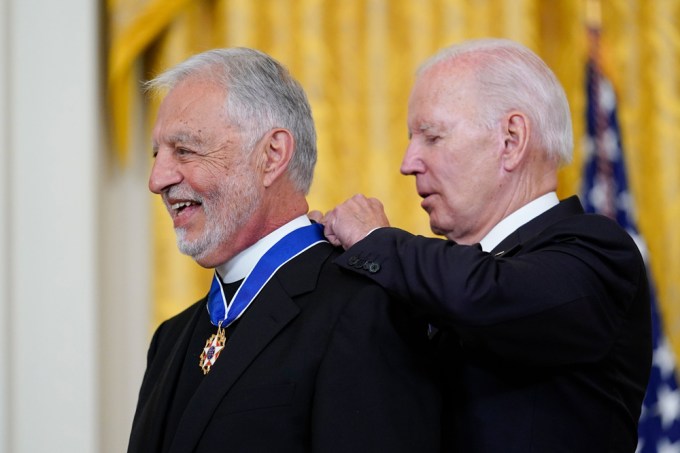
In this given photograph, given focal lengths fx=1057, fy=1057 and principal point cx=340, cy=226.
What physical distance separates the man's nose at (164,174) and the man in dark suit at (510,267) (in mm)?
316

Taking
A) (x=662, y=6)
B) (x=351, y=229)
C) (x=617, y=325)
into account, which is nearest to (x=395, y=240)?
(x=351, y=229)

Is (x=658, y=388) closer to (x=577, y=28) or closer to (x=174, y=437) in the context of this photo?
(x=577, y=28)

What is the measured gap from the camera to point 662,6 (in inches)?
160

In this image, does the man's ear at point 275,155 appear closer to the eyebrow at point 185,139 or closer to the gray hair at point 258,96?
the gray hair at point 258,96

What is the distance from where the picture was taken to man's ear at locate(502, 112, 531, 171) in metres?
2.17

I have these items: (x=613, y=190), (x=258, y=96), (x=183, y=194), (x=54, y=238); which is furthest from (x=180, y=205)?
(x=613, y=190)

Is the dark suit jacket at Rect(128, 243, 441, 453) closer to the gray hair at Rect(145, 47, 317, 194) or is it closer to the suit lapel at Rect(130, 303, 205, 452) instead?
the suit lapel at Rect(130, 303, 205, 452)

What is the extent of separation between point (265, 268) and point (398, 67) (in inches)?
83.0

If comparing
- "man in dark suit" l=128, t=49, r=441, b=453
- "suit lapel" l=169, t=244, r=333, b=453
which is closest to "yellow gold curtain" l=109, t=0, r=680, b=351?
"man in dark suit" l=128, t=49, r=441, b=453

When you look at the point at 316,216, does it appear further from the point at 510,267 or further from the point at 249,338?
the point at 510,267

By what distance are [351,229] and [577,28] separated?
221cm

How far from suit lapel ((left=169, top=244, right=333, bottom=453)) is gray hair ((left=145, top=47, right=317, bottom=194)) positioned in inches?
8.6

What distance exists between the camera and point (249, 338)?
193 cm

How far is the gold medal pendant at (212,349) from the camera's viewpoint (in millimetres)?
2033
